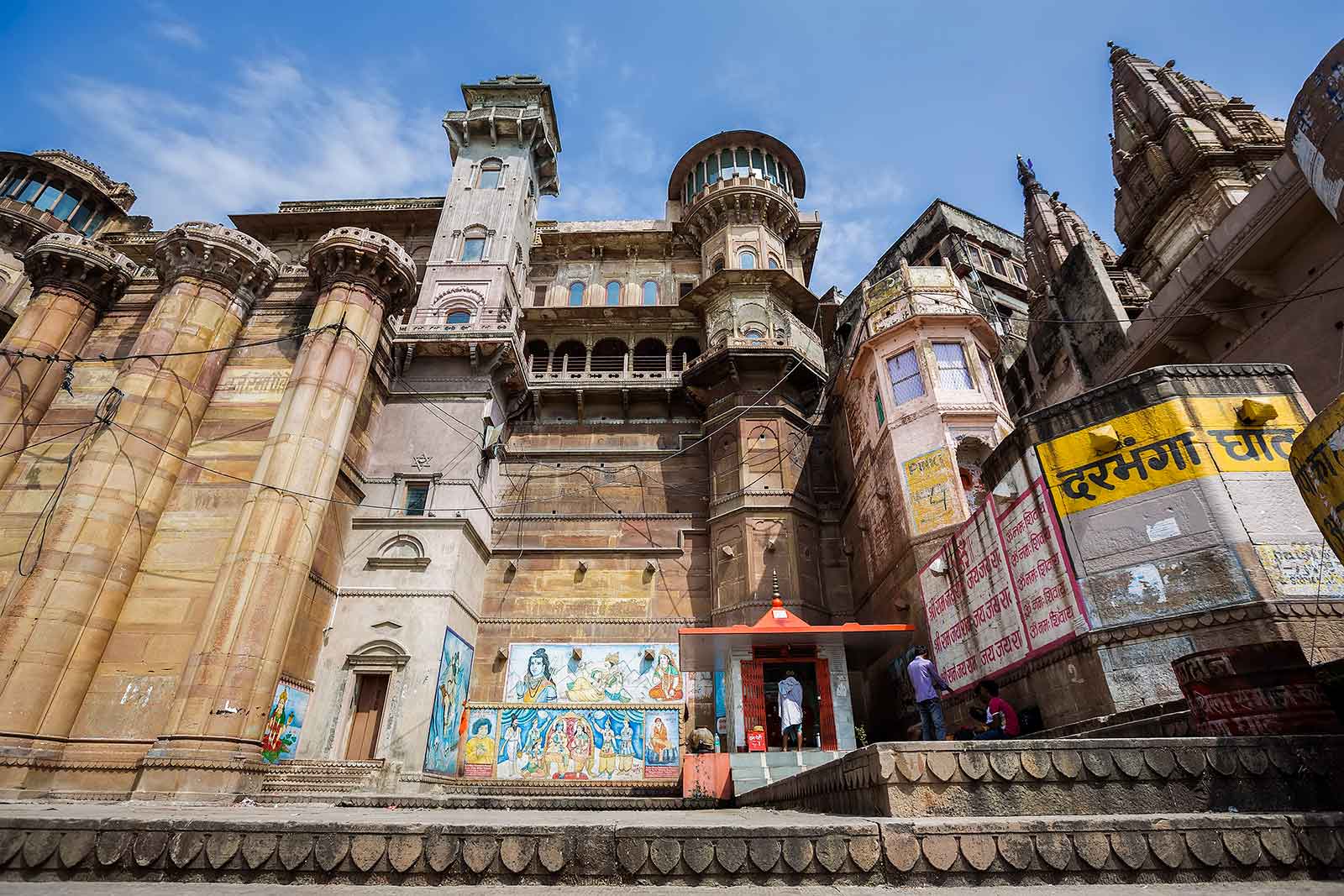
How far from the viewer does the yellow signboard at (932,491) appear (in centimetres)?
1491

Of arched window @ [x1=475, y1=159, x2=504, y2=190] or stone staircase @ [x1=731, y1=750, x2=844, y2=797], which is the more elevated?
arched window @ [x1=475, y1=159, x2=504, y2=190]

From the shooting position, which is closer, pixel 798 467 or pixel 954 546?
pixel 954 546

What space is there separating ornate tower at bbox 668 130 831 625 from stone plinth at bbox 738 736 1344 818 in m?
14.7

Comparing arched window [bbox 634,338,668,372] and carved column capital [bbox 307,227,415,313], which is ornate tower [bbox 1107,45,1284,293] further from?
carved column capital [bbox 307,227,415,313]

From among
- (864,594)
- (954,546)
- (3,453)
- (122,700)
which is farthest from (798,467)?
(3,453)

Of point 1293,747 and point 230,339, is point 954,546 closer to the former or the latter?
point 1293,747

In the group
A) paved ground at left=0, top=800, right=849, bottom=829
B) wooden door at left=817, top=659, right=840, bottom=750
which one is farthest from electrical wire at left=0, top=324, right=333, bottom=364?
wooden door at left=817, top=659, right=840, bottom=750

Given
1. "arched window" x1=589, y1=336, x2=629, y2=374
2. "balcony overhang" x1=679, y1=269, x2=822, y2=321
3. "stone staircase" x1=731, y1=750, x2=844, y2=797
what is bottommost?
"stone staircase" x1=731, y1=750, x2=844, y2=797

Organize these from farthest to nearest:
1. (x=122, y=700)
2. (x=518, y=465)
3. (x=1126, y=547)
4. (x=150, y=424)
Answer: (x=518, y=465) → (x=150, y=424) → (x=122, y=700) → (x=1126, y=547)

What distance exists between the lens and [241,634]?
44.7 ft

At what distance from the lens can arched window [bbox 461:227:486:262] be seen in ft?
80.1

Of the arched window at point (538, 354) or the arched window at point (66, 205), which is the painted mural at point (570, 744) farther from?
the arched window at point (66, 205)

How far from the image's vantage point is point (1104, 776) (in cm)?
384

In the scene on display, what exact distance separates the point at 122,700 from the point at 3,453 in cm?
810
